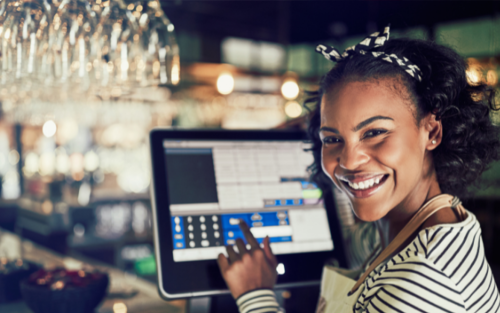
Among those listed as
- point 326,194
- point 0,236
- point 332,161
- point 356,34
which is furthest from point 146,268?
point 356,34

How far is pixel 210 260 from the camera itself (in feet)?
3.01

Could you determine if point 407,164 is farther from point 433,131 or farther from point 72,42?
point 72,42

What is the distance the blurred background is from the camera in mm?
1114

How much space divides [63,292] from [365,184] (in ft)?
2.17

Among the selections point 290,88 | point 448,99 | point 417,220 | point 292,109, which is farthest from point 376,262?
point 292,109

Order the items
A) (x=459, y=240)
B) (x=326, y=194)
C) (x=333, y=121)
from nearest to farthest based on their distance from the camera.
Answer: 1. (x=459, y=240)
2. (x=333, y=121)
3. (x=326, y=194)

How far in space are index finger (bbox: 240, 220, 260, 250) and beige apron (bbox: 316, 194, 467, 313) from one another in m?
0.18

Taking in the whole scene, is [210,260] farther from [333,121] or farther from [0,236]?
[0,236]

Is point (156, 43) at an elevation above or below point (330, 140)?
above

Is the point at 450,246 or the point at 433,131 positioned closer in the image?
the point at 450,246

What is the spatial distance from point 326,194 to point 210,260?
34 cm

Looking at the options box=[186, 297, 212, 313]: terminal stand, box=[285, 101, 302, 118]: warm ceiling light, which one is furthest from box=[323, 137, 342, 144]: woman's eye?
box=[285, 101, 302, 118]: warm ceiling light

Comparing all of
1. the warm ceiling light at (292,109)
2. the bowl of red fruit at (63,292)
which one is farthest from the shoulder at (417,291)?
the warm ceiling light at (292,109)

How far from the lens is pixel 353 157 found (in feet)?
2.50
